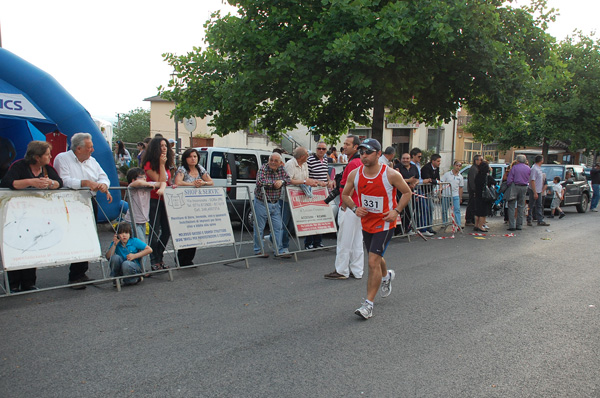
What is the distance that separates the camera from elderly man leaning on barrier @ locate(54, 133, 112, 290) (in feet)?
21.4

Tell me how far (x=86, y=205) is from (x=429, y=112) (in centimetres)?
1188

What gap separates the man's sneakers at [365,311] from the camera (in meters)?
5.42

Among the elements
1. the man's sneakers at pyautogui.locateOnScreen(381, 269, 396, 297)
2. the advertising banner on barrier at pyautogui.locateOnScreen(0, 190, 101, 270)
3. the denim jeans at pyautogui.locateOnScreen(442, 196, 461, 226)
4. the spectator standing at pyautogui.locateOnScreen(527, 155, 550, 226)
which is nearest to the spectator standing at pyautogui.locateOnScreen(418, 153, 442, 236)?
the denim jeans at pyautogui.locateOnScreen(442, 196, 461, 226)

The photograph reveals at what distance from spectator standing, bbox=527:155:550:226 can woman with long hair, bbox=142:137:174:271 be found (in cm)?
1141

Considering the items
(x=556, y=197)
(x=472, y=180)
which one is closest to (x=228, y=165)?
(x=472, y=180)

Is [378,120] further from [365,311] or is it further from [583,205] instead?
[583,205]

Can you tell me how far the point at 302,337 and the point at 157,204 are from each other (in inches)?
137

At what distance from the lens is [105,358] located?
4.25m

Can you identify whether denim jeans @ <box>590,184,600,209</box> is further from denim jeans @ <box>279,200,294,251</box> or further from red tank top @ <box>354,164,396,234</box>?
red tank top @ <box>354,164,396,234</box>

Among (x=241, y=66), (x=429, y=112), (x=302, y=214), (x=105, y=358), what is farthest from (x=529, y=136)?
(x=105, y=358)

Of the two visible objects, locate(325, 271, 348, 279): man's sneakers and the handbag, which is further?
the handbag

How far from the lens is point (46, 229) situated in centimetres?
600

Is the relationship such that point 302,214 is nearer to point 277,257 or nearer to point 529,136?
point 277,257

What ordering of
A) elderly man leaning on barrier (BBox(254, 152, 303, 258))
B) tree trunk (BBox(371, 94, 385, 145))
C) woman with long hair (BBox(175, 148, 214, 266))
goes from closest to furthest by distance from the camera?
woman with long hair (BBox(175, 148, 214, 266)) < elderly man leaning on barrier (BBox(254, 152, 303, 258)) < tree trunk (BBox(371, 94, 385, 145))
